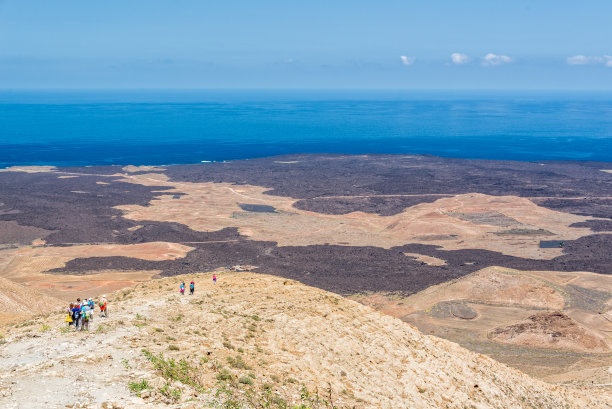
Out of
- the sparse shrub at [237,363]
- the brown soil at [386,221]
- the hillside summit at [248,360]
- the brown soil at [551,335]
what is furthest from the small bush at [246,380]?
the brown soil at [386,221]

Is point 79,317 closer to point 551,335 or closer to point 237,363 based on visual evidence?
point 237,363

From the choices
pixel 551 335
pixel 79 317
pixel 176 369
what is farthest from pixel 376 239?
pixel 176 369

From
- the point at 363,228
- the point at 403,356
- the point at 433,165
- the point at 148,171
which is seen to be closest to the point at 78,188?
the point at 148,171

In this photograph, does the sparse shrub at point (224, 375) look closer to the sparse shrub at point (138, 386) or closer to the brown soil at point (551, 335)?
the sparse shrub at point (138, 386)

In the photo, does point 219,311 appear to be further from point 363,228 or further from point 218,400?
point 363,228

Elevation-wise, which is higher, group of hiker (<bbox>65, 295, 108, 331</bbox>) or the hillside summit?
group of hiker (<bbox>65, 295, 108, 331</bbox>)

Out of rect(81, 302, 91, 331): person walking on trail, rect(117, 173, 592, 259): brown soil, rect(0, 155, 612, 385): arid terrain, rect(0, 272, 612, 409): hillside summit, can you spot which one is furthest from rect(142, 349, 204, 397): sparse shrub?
rect(117, 173, 592, 259): brown soil

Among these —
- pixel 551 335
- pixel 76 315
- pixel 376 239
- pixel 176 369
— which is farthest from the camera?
pixel 376 239

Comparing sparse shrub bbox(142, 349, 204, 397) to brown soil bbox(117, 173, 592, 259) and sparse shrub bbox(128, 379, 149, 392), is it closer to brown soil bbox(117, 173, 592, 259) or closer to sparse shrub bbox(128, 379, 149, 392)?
sparse shrub bbox(128, 379, 149, 392)
